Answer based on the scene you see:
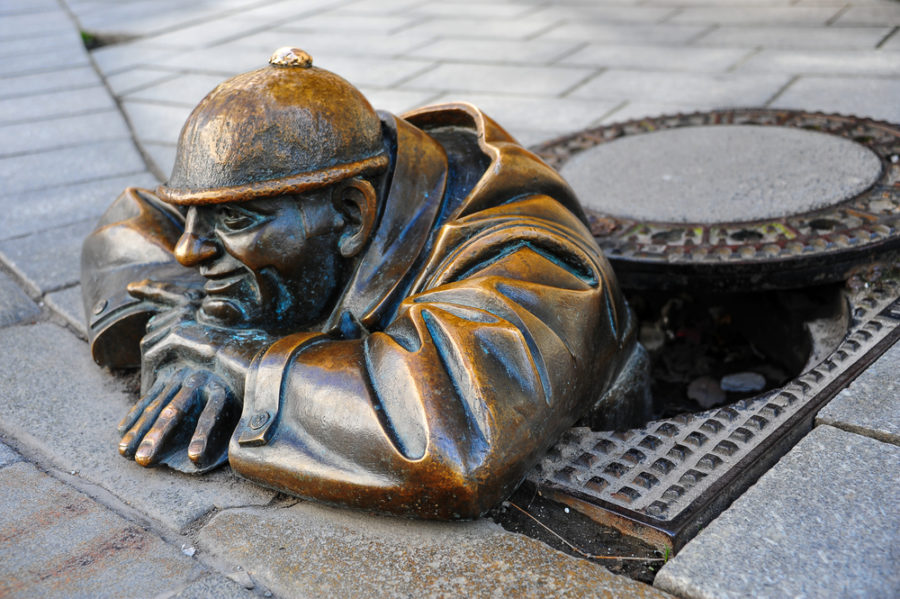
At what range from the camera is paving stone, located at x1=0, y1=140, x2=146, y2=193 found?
383 cm

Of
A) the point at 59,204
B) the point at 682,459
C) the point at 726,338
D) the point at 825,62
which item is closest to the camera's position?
the point at 682,459

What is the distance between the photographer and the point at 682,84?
4.20 metres

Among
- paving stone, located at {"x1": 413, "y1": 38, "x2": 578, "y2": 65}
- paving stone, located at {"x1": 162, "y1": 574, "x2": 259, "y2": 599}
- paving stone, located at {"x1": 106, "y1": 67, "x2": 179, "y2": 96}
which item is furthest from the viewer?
paving stone, located at {"x1": 106, "y1": 67, "x2": 179, "y2": 96}

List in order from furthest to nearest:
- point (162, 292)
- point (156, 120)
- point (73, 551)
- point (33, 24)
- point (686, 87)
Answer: point (33, 24) → point (156, 120) → point (686, 87) → point (162, 292) → point (73, 551)

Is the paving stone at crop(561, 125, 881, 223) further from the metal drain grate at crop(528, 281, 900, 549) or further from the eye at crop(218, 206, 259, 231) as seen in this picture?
the eye at crop(218, 206, 259, 231)

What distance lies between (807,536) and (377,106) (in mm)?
3223

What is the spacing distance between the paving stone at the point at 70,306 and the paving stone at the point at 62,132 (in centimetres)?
167

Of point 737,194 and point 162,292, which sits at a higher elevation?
point 162,292

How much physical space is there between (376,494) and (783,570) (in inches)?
27.5

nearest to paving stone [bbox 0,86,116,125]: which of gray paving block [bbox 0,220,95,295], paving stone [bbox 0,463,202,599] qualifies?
gray paving block [bbox 0,220,95,295]

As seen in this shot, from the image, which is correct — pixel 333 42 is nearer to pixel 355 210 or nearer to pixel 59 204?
pixel 59 204

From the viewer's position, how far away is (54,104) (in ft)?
16.2

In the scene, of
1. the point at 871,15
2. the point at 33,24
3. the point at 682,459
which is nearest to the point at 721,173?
the point at 682,459

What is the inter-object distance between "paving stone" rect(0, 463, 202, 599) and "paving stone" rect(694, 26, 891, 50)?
410 centimetres
